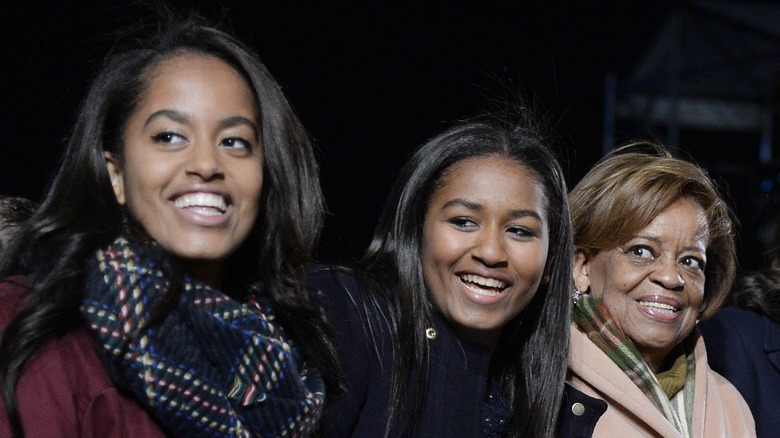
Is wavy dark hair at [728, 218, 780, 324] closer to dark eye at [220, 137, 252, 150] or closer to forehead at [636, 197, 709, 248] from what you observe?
forehead at [636, 197, 709, 248]

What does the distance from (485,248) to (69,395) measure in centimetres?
93

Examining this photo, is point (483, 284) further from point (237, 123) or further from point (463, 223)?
point (237, 123)

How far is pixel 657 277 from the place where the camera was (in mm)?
2506

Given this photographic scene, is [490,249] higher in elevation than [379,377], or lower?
higher

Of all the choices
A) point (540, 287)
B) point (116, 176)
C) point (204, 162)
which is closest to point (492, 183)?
point (540, 287)

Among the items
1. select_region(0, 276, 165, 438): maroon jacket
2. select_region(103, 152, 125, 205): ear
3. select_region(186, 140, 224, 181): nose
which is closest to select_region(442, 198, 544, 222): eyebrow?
select_region(186, 140, 224, 181): nose

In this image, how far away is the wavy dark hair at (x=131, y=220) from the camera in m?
1.58

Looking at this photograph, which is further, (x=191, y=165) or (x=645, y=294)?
(x=645, y=294)

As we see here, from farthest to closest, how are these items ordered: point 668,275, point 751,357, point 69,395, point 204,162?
point 751,357 → point 668,275 → point 204,162 → point 69,395

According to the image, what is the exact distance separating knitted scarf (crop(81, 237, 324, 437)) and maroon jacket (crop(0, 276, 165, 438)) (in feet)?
0.09

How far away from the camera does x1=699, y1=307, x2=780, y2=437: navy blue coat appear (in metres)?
2.71

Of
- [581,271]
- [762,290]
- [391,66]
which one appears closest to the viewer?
[581,271]

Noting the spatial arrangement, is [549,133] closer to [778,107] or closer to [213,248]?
[213,248]

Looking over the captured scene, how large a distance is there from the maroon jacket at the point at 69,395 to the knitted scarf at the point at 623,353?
1.29m
